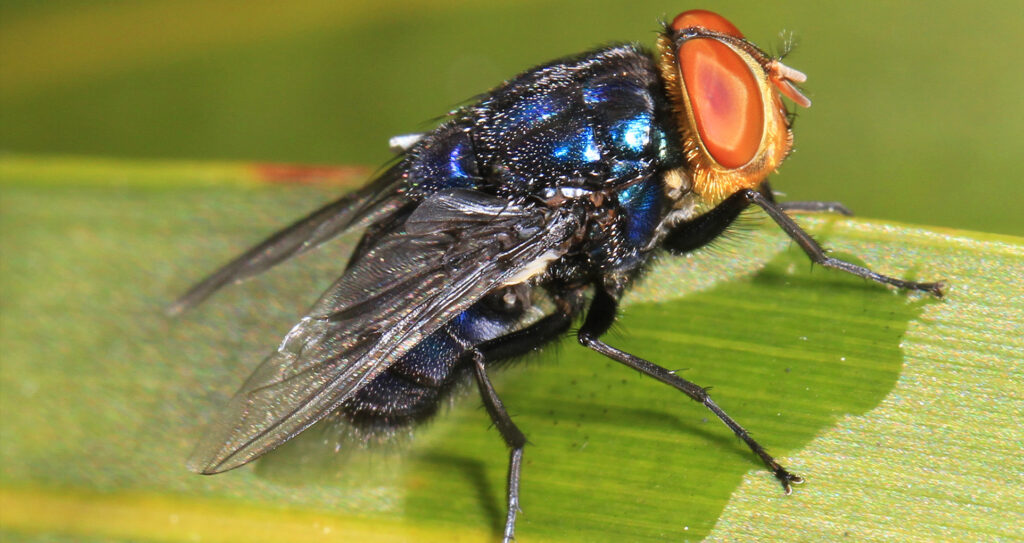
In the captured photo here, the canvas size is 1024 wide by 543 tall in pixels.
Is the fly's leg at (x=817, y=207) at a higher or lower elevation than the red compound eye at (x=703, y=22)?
lower

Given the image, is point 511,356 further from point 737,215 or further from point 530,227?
point 737,215

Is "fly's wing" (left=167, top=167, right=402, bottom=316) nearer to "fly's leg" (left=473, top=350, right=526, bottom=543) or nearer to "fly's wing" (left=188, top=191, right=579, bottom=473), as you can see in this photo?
"fly's wing" (left=188, top=191, right=579, bottom=473)

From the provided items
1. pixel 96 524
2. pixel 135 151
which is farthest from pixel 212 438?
pixel 135 151

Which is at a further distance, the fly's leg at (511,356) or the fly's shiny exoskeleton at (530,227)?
the fly's leg at (511,356)

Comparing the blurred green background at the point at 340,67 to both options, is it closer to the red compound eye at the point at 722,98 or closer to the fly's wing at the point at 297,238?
the fly's wing at the point at 297,238

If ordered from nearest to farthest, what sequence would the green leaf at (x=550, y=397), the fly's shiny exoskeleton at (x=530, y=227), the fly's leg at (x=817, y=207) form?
the green leaf at (x=550, y=397) → the fly's shiny exoskeleton at (x=530, y=227) → the fly's leg at (x=817, y=207)

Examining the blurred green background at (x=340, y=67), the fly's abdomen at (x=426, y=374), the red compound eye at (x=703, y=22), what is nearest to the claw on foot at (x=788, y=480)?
the fly's abdomen at (x=426, y=374)

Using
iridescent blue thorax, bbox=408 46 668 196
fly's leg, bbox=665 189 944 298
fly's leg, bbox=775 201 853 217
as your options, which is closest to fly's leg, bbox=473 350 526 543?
iridescent blue thorax, bbox=408 46 668 196

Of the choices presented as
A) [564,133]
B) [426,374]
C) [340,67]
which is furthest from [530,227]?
[340,67]
